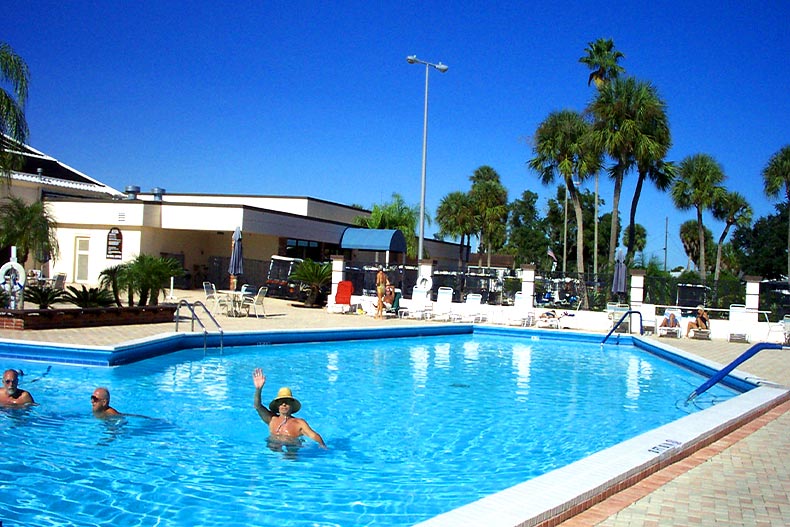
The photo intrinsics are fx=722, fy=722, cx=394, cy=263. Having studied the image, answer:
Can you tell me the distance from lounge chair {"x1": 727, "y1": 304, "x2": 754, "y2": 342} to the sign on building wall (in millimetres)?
22921

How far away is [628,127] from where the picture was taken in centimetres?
2877

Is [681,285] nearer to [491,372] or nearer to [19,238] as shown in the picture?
[491,372]

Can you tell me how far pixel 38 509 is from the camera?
590 cm

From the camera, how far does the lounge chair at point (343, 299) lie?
24.6 metres

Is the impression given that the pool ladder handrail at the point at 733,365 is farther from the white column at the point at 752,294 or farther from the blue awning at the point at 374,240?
the blue awning at the point at 374,240

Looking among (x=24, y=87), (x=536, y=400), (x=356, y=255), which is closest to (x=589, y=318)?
(x=536, y=400)

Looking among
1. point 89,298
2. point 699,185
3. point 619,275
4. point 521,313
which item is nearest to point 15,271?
point 89,298

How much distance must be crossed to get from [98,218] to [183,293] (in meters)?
A: 5.36

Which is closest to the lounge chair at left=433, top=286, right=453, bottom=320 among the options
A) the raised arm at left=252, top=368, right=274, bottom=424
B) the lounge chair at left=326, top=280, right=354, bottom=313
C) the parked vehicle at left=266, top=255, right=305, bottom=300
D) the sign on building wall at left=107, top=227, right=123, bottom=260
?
the lounge chair at left=326, top=280, right=354, bottom=313

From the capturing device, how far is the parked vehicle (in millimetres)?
28359

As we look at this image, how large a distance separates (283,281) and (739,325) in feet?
53.8

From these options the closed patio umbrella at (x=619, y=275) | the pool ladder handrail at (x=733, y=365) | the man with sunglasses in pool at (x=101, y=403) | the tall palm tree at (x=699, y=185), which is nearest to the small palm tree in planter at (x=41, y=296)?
the man with sunglasses in pool at (x=101, y=403)

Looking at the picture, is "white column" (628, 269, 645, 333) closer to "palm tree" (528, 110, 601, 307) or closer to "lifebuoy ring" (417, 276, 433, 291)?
"lifebuoy ring" (417, 276, 433, 291)

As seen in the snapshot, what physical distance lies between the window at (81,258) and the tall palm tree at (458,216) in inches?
1104
